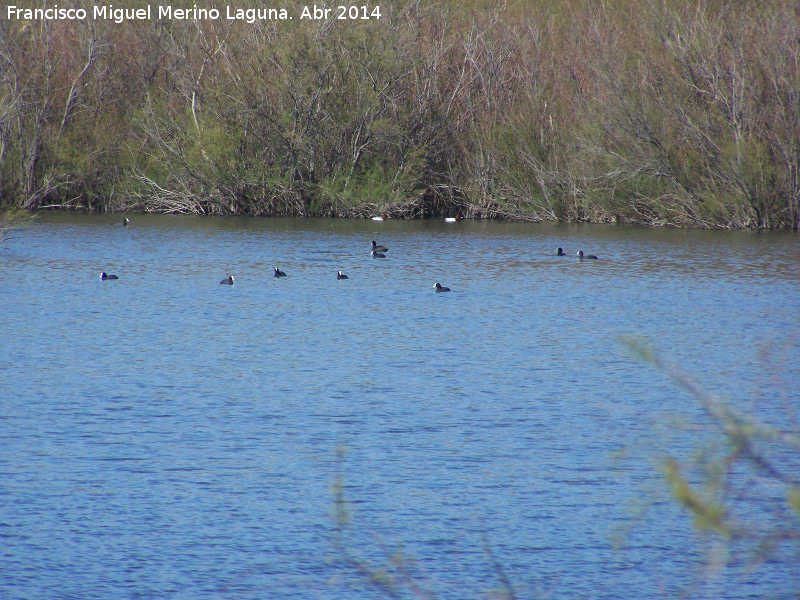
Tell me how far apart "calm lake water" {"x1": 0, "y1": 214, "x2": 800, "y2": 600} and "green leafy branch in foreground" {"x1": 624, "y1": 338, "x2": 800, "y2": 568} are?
7.2 inches

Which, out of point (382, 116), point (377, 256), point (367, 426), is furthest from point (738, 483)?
point (382, 116)

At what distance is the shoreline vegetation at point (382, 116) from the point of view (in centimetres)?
3331

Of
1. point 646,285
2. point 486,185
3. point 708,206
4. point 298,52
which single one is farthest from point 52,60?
point 646,285

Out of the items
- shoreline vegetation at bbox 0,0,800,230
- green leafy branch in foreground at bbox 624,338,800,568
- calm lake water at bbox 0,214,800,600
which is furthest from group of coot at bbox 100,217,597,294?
green leafy branch in foreground at bbox 624,338,800,568

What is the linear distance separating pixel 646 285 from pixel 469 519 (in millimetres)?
14475

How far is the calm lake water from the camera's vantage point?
7.12 metres

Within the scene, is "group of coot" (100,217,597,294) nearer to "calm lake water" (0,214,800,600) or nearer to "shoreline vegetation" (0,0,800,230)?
"calm lake water" (0,214,800,600)

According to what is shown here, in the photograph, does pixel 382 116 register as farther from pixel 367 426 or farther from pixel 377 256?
pixel 367 426

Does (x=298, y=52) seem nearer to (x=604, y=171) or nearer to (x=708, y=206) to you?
(x=604, y=171)

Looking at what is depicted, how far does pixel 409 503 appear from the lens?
27.1 feet

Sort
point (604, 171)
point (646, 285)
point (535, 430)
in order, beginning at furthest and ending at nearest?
1. point (604, 171)
2. point (646, 285)
3. point (535, 430)

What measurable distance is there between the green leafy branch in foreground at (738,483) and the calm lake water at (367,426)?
18 centimetres

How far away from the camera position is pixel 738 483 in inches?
343

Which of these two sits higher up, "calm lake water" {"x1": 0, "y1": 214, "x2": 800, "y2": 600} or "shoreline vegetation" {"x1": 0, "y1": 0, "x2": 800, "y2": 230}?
"shoreline vegetation" {"x1": 0, "y1": 0, "x2": 800, "y2": 230}
